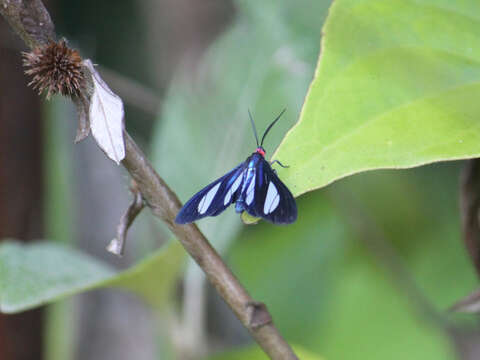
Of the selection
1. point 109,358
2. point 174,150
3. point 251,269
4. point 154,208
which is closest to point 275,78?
point 174,150

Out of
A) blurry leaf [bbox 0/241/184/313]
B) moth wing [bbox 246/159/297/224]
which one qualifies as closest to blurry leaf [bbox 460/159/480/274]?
moth wing [bbox 246/159/297/224]

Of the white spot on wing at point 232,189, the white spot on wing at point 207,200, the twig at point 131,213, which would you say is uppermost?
the twig at point 131,213

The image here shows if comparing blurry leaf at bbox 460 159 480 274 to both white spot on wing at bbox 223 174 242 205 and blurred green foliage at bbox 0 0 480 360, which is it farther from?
white spot on wing at bbox 223 174 242 205

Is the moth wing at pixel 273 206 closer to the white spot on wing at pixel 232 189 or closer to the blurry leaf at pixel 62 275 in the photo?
the white spot on wing at pixel 232 189

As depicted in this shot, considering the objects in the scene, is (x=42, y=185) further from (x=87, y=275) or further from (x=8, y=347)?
(x=87, y=275)

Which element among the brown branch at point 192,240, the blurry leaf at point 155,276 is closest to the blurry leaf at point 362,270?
the blurry leaf at point 155,276

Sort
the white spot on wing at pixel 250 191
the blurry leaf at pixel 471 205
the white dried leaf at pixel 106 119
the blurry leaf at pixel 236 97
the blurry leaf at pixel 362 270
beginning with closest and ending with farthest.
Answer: the white dried leaf at pixel 106 119 → the blurry leaf at pixel 471 205 → the white spot on wing at pixel 250 191 → the blurry leaf at pixel 236 97 → the blurry leaf at pixel 362 270
